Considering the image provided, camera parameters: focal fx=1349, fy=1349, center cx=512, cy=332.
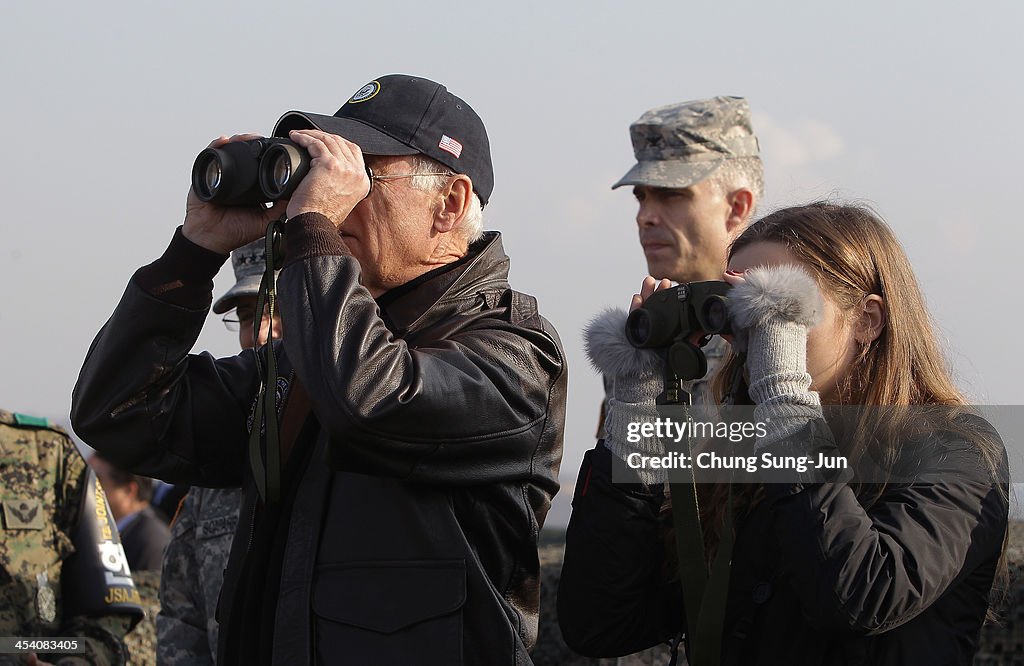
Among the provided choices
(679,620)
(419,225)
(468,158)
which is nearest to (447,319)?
(419,225)

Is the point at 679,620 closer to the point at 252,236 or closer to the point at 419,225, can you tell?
the point at 419,225

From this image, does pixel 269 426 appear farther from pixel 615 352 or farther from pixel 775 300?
pixel 775 300

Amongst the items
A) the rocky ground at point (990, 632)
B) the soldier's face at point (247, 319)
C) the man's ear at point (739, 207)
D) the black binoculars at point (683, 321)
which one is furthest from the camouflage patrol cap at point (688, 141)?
the black binoculars at point (683, 321)

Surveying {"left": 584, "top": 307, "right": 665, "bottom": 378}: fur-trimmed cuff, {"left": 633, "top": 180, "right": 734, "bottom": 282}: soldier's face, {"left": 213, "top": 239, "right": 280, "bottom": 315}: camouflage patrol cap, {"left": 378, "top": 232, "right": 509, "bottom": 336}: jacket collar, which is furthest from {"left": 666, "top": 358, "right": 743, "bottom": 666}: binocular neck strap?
{"left": 213, "top": 239, "right": 280, "bottom": 315}: camouflage patrol cap

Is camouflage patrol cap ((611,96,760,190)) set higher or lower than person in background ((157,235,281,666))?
higher

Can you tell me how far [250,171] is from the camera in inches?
110

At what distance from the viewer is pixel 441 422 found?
249 cm

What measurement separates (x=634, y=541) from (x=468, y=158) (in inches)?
36.7

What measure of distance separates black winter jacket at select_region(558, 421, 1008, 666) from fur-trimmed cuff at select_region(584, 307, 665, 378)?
0.17 meters

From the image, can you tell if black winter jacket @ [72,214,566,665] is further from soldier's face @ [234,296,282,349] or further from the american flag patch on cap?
soldier's face @ [234,296,282,349]

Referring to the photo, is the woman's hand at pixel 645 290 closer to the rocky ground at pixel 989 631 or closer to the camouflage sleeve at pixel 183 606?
the rocky ground at pixel 989 631

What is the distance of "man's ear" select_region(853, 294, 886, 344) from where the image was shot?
2713 millimetres

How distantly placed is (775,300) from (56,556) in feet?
9.06

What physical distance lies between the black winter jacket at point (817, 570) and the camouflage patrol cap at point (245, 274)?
206 centimetres
